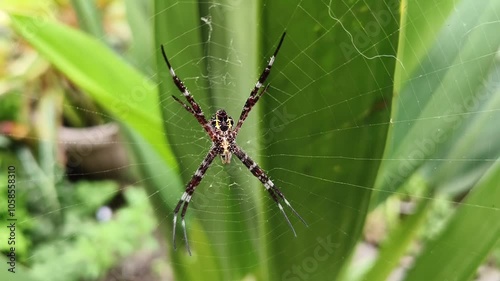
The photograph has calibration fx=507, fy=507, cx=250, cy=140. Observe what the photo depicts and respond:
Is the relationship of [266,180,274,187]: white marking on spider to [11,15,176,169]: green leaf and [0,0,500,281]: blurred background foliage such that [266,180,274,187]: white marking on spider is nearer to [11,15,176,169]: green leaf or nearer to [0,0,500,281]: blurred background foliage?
[0,0,500,281]: blurred background foliage

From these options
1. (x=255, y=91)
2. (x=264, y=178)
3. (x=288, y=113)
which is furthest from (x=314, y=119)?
(x=264, y=178)

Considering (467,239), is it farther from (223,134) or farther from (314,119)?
(223,134)

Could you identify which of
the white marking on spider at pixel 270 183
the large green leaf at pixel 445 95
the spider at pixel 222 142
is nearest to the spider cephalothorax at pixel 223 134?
the spider at pixel 222 142

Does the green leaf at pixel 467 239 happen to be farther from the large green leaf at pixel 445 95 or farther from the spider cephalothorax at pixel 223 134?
the spider cephalothorax at pixel 223 134

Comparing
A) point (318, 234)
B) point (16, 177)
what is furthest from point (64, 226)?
point (318, 234)

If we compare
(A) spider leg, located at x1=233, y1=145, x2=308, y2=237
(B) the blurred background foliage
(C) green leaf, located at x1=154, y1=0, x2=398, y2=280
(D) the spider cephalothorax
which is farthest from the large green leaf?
(D) the spider cephalothorax

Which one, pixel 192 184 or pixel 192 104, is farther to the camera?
pixel 192 184

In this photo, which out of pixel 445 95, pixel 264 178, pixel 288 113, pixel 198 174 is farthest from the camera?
pixel 198 174
